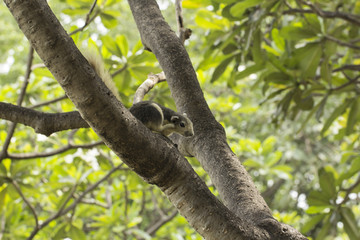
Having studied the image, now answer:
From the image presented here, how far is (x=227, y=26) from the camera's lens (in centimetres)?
278

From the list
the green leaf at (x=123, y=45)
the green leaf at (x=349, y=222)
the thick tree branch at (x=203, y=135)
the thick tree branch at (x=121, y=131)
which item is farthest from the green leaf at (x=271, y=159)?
the thick tree branch at (x=121, y=131)

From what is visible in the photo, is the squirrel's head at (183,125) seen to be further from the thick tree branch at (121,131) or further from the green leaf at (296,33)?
the green leaf at (296,33)

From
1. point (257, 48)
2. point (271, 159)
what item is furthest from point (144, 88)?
point (271, 159)

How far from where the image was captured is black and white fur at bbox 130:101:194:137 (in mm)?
1482

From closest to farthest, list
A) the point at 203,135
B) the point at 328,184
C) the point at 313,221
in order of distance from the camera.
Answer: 1. the point at 203,135
2. the point at 328,184
3. the point at 313,221

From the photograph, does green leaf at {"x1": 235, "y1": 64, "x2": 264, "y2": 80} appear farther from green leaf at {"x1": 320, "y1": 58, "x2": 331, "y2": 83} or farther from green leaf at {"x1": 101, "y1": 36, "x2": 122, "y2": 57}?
green leaf at {"x1": 101, "y1": 36, "x2": 122, "y2": 57}

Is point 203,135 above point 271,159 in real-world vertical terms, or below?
above

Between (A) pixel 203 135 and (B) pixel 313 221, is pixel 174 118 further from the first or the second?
(B) pixel 313 221

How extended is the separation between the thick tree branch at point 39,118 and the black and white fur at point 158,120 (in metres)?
0.30

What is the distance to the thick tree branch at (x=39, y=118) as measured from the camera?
1.20 metres

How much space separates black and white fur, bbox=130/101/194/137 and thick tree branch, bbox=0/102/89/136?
30cm

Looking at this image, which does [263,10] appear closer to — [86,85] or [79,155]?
[86,85]

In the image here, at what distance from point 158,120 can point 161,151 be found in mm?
661

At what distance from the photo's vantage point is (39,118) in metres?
1.21
